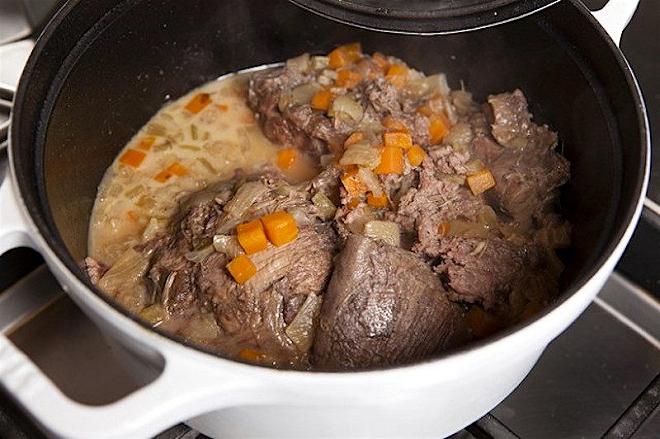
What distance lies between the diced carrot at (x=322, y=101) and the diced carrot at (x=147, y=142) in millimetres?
429

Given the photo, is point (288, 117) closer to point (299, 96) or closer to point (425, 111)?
point (299, 96)

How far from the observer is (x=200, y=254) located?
1.45 meters

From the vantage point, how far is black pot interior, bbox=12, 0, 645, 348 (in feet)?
4.30

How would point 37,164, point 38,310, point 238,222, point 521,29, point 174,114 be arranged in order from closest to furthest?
point 37,164 < point 238,222 < point 521,29 < point 38,310 < point 174,114

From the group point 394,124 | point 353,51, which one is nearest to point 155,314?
point 394,124

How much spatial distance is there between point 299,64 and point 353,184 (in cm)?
51

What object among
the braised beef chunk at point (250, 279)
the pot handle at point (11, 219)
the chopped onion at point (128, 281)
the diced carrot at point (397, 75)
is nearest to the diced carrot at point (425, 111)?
the diced carrot at point (397, 75)

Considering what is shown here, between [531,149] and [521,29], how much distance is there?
10.8 inches

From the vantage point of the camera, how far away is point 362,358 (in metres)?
1.33

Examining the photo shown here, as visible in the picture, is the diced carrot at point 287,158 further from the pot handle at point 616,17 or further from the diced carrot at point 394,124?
the pot handle at point 616,17

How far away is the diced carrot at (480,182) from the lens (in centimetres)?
165

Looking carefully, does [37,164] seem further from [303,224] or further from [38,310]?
[38,310]

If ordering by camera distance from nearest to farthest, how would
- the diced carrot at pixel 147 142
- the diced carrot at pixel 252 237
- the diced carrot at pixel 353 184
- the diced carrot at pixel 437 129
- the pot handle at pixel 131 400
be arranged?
the pot handle at pixel 131 400 → the diced carrot at pixel 252 237 → the diced carrot at pixel 353 184 → the diced carrot at pixel 437 129 → the diced carrot at pixel 147 142

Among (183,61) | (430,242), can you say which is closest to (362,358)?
(430,242)
